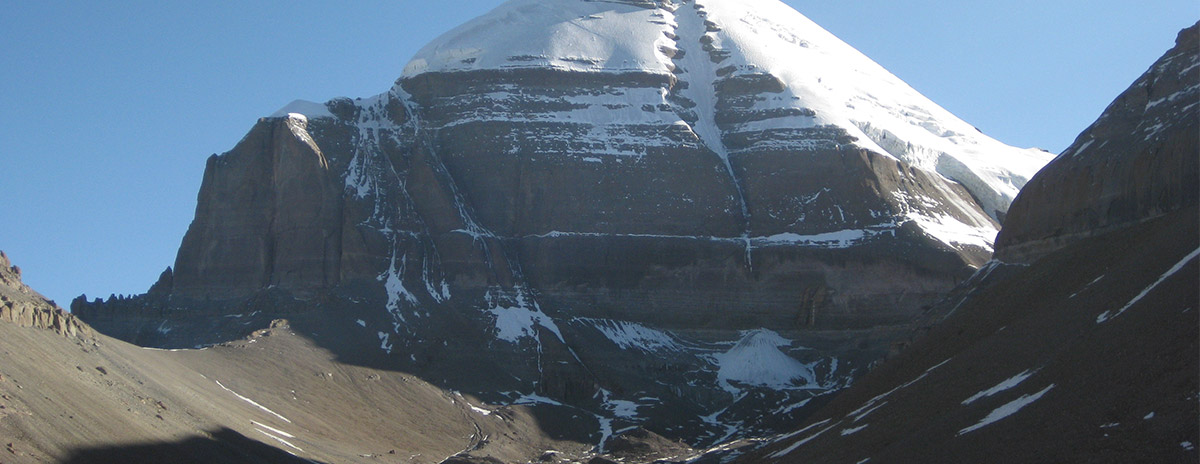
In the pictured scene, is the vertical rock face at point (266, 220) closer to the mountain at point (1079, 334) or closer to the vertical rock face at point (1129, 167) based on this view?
the mountain at point (1079, 334)

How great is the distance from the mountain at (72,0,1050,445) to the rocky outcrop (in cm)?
4338

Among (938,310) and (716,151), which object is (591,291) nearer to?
(716,151)

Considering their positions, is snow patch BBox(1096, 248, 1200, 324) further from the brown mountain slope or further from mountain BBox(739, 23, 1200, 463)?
the brown mountain slope

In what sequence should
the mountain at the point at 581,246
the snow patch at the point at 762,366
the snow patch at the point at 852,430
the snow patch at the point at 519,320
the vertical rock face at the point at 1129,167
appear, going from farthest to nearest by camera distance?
the snow patch at the point at 519,320, the snow patch at the point at 762,366, the mountain at the point at 581,246, the vertical rock face at the point at 1129,167, the snow patch at the point at 852,430

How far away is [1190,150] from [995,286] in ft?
58.0

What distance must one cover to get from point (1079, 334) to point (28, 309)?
71260 mm

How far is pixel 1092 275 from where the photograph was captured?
73062 mm

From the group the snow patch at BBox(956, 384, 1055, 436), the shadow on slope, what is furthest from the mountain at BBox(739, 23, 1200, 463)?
the shadow on slope

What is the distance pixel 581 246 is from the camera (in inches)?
6693

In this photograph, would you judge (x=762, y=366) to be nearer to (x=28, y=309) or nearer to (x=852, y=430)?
(x=852, y=430)

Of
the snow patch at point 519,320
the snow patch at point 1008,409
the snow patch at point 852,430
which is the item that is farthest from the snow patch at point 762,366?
the snow patch at point 1008,409

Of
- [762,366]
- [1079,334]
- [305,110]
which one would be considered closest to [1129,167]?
[1079,334]

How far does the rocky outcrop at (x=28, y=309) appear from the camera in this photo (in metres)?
90.7

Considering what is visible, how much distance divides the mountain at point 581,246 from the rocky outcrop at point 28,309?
4338 centimetres
